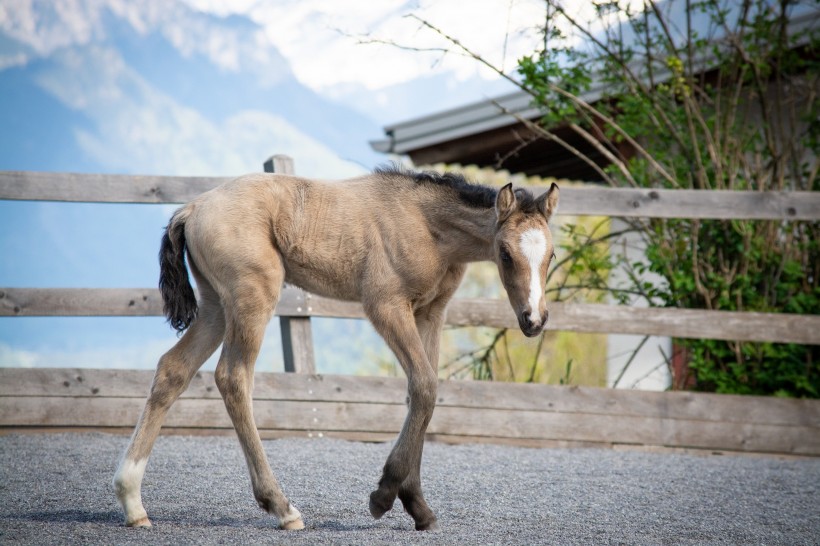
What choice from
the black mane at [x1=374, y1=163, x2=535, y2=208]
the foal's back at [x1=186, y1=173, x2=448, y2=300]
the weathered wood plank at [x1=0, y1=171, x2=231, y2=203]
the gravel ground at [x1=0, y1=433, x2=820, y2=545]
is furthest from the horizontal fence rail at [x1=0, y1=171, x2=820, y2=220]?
the foal's back at [x1=186, y1=173, x2=448, y2=300]

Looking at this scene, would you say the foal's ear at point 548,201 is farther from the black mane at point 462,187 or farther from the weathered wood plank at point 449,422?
the weathered wood plank at point 449,422

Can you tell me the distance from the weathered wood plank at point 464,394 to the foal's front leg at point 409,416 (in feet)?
8.41

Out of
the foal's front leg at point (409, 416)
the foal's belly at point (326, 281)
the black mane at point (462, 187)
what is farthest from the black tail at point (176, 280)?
the black mane at point (462, 187)

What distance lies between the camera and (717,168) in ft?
25.6

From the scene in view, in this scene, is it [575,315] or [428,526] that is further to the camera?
[575,315]

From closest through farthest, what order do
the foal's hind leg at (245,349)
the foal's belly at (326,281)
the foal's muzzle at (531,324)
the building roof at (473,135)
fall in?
the foal's muzzle at (531,324), the foal's hind leg at (245,349), the foal's belly at (326,281), the building roof at (473,135)

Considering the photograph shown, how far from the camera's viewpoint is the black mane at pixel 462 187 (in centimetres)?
427

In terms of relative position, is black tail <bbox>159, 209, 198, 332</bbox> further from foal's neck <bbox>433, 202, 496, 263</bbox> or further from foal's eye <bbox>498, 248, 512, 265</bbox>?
foal's eye <bbox>498, 248, 512, 265</bbox>

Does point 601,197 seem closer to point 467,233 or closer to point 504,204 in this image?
point 467,233

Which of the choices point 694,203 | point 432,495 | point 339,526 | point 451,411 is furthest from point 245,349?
point 694,203

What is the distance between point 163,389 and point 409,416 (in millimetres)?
1185

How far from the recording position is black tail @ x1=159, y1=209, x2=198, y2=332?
14.0 ft

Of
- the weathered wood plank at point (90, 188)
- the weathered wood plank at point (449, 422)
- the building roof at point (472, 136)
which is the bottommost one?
the weathered wood plank at point (449, 422)

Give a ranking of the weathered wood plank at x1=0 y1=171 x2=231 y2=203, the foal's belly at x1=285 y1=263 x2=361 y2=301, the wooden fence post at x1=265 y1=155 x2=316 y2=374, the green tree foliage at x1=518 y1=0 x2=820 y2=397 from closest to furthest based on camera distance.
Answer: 1. the foal's belly at x1=285 y1=263 x2=361 y2=301
2. the weathered wood plank at x1=0 y1=171 x2=231 y2=203
3. the wooden fence post at x1=265 y1=155 x2=316 y2=374
4. the green tree foliage at x1=518 y1=0 x2=820 y2=397
